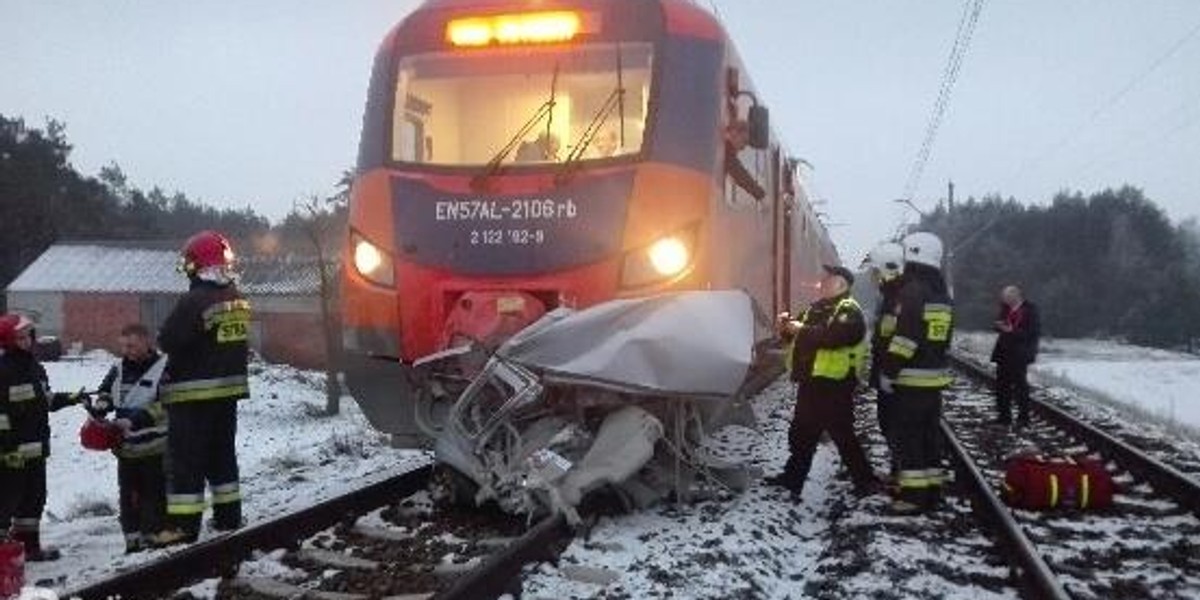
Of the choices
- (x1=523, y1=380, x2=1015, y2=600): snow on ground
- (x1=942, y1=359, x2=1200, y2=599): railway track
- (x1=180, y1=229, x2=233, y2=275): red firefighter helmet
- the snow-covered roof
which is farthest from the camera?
the snow-covered roof

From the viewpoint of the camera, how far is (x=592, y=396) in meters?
6.32

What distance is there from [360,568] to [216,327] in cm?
163

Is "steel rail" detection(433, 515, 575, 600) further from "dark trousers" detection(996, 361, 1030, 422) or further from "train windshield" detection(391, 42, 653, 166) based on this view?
"dark trousers" detection(996, 361, 1030, 422)

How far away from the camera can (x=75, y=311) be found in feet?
172

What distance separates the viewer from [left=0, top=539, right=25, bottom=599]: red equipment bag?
12.3 feet

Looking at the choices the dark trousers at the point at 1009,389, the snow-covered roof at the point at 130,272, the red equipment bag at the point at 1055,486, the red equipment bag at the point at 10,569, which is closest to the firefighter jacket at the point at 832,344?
the red equipment bag at the point at 1055,486

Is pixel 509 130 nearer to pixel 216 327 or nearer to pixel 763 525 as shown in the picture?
pixel 216 327

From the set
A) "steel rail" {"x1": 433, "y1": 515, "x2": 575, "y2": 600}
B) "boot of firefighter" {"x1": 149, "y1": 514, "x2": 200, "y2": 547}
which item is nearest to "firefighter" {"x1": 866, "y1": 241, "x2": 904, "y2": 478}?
"steel rail" {"x1": 433, "y1": 515, "x2": 575, "y2": 600}

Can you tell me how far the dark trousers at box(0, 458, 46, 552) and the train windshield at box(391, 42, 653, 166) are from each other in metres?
2.98

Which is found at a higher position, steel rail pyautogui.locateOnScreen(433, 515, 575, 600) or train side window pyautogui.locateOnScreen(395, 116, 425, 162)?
train side window pyautogui.locateOnScreen(395, 116, 425, 162)

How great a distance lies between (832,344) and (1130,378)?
31.1 meters

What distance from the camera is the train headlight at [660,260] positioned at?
22.4 feet

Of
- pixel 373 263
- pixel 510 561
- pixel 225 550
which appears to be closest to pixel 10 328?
pixel 373 263

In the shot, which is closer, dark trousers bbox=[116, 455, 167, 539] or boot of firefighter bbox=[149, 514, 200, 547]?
boot of firefighter bbox=[149, 514, 200, 547]
